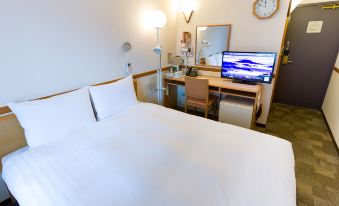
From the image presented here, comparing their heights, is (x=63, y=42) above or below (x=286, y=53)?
above

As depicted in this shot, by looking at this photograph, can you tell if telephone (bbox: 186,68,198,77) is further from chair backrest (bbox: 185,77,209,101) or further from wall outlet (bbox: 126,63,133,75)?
wall outlet (bbox: 126,63,133,75)

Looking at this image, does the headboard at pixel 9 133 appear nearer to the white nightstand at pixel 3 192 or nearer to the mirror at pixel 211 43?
the white nightstand at pixel 3 192

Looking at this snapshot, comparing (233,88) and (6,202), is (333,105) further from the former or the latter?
(6,202)

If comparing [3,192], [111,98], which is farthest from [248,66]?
[3,192]

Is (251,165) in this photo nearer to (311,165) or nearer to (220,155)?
(220,155)

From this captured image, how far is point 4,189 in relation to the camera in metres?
1.58

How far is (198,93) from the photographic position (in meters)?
2.77

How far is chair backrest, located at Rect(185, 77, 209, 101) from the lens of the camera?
264 cm

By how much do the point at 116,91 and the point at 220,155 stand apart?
4.36 feet

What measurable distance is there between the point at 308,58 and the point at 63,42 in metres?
4.16

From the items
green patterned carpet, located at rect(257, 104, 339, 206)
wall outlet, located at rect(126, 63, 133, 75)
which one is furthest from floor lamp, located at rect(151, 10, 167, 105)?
green patterned carpet, located at rect(257, 104, 339, 206)

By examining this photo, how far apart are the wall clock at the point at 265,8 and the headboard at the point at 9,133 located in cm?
309

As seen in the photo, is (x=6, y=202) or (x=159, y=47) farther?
(x=159, y=47)

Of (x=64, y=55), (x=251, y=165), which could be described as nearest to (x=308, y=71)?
(x=251, y=165)
